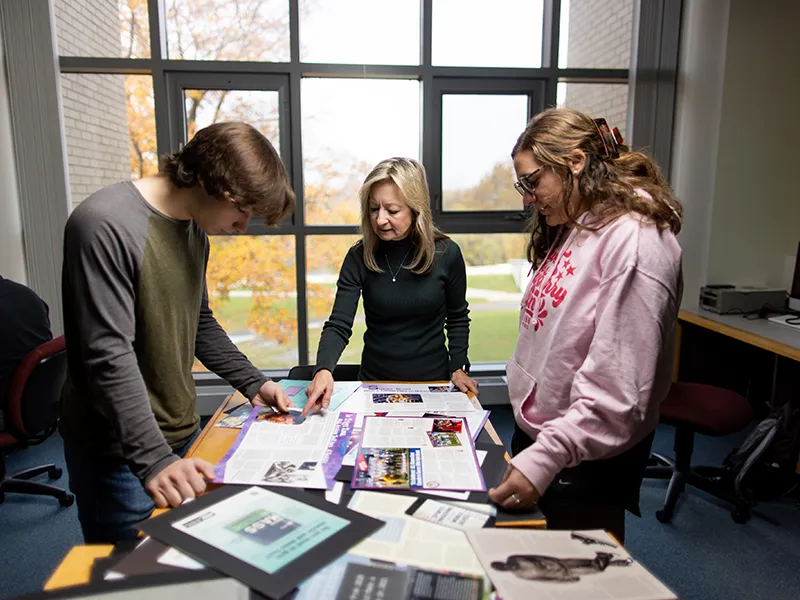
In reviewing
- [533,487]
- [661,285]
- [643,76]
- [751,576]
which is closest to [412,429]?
[533,487]

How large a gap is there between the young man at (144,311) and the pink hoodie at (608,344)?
2.00ft

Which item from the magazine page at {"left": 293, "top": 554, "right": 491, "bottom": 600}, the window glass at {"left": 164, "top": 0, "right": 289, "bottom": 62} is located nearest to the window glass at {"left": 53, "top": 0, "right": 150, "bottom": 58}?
the window glass at {"left": 164, "top": 0, "right": 289, "bottom": 62}

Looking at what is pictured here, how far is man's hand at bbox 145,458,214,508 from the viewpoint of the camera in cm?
93

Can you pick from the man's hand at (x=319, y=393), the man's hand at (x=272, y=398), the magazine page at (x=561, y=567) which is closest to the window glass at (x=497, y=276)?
the man's hand at (x=319, y=393)

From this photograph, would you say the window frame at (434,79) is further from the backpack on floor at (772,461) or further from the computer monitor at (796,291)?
the backpack on floor at (772,461)

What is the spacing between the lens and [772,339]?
8.04 feet

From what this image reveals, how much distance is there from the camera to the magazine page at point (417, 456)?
3.27 ft

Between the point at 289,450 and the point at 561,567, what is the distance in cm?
58

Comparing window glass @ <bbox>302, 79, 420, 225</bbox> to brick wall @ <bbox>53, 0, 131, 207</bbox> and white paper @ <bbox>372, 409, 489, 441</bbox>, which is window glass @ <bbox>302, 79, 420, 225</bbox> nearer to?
brick wall @ <bbox>53, 0, 131, 207</bbox>

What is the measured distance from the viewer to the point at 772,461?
2.36 m

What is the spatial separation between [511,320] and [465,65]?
154 centimetres

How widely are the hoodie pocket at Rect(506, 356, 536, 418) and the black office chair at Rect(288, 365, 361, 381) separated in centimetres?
63

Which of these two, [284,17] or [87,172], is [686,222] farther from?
[87,172]

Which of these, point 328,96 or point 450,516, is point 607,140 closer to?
point 450,516
